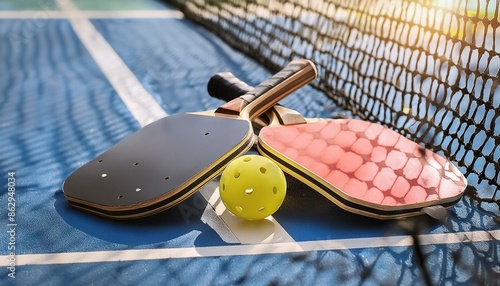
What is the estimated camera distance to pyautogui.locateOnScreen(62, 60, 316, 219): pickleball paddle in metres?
1.75

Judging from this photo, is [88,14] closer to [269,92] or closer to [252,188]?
[269,92]

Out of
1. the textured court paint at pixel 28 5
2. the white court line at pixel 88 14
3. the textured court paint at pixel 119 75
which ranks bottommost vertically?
the textured court paint at pixel 28 5

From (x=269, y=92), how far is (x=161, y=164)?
57 cm

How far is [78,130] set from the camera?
8.04ft

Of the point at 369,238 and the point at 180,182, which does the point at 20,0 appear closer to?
the point at 180,182

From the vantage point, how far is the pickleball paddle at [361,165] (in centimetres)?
178

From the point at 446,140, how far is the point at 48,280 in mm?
1544

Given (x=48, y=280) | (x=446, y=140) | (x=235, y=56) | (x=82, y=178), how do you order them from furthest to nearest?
(x=235, y=56) → (x=446, y=140) → (x=82, y=178) → (x=48, y=280)

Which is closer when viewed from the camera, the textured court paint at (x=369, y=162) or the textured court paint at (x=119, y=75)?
the textured court paint at (x=369, y=162)

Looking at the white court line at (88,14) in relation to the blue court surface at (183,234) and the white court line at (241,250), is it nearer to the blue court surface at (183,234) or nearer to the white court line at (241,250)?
the blue court surface at (183,234)

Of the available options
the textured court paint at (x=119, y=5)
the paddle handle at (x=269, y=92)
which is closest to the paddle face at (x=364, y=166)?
the paddle handle at (x=269, y=92)

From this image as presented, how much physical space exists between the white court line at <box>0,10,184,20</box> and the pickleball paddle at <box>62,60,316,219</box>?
260 cm

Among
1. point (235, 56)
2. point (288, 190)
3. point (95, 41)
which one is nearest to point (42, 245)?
point (288, 190)

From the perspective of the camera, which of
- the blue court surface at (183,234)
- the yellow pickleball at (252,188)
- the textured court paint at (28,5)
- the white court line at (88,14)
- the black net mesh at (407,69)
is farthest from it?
the textured court paint at (28,5)
